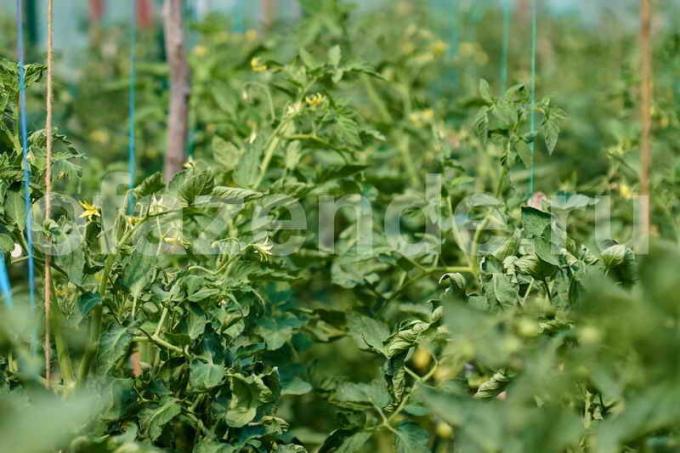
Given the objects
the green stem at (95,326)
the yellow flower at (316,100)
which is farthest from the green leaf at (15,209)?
the yellow flower at (316,100)

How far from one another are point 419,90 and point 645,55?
3.07ft

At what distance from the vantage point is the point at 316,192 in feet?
6.32

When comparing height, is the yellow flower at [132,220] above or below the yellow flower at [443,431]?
above

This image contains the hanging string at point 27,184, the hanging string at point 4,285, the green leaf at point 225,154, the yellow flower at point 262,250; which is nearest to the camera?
the hanging string at point 4,285

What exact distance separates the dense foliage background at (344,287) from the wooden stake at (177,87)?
0.08 metres

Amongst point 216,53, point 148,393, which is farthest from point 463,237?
point 216,53

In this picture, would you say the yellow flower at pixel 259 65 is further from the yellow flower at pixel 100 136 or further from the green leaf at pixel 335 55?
the yellow flower at pixel 100 136

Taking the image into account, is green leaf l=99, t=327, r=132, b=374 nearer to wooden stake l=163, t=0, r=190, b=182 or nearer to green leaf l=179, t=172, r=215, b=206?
green leaf l=179, t=172, r=215, b=206

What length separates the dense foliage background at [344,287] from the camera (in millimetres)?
1019

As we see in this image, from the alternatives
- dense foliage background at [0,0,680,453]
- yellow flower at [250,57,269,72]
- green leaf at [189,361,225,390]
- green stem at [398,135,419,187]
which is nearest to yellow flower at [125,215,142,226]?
dense foliage background at [0,0,680,453]

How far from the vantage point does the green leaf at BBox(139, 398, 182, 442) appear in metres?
1.40

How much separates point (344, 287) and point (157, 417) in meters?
0.58

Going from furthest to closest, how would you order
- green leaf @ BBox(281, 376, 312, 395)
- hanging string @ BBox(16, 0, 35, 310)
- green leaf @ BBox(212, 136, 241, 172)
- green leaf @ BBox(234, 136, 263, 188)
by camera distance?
green leaf @ BBox(212, 136, 241, 172) < green leaf @ BBox(234, 136, 263, 188) < green leaf @ BBox(281, 376, 312, 395) < hanging string @ BBox(16, 0, 35, 310)

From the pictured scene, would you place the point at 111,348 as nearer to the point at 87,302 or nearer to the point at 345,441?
the point at 87,302
